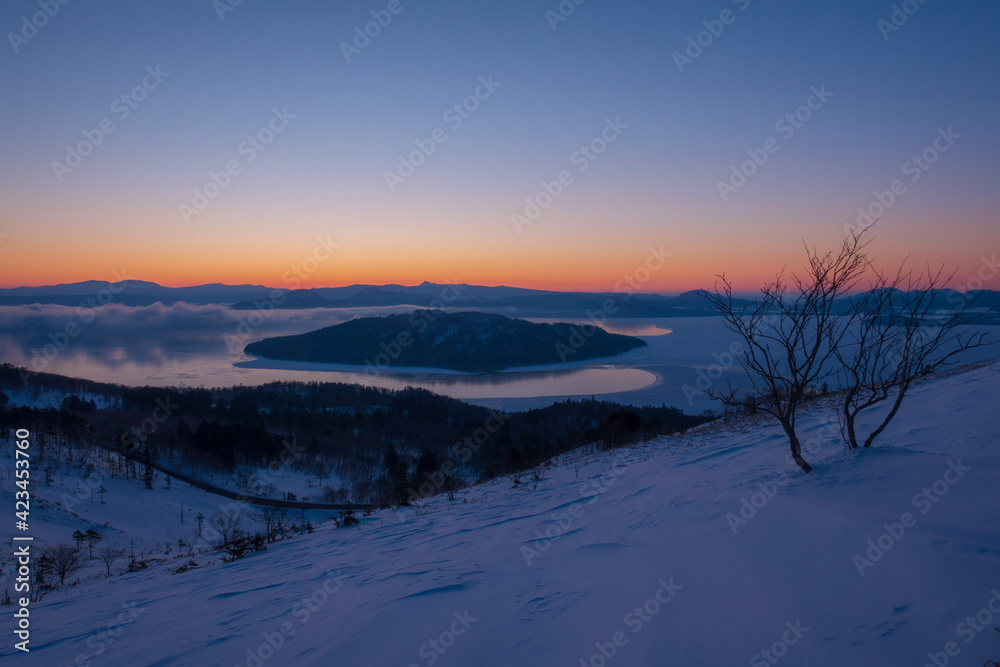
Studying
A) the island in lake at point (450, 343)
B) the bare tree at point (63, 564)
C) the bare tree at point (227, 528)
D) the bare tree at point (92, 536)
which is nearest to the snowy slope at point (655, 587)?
the bare tree at point (63, 564)

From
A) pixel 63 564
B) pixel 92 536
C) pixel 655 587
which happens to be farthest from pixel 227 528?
pixel 655 587

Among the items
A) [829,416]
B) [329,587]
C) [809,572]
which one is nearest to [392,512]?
[329,587]

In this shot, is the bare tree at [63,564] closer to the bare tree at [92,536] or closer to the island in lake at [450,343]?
the bare tree at [92,536]

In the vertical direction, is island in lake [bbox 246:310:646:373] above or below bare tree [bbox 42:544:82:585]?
above

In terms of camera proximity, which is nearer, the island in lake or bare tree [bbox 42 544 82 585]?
bare tree [bbox 42 544 82 585]

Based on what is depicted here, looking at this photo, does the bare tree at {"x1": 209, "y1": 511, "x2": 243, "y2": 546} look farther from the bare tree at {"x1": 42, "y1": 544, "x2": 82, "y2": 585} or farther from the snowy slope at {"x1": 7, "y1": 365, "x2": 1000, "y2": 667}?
the bare tree at {"x1": 42, "y1": 544, "x2": 82, "y2": 585}

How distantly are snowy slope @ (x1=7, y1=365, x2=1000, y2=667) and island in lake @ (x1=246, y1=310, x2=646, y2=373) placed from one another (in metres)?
87.7

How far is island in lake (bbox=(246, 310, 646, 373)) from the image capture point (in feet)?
332

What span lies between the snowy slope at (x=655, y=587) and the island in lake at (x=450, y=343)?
8774cm

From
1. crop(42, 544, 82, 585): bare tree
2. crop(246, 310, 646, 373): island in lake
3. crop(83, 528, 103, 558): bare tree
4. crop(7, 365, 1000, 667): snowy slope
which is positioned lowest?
crop(83, 528, 103, 558): bare tree

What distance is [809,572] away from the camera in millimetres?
3594

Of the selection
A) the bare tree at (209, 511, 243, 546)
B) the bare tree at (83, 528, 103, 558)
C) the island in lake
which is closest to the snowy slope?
the bare tree at (209, 511, 243, 546)

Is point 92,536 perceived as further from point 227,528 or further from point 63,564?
point 63,564

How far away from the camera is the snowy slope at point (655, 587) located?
3.00 meters
